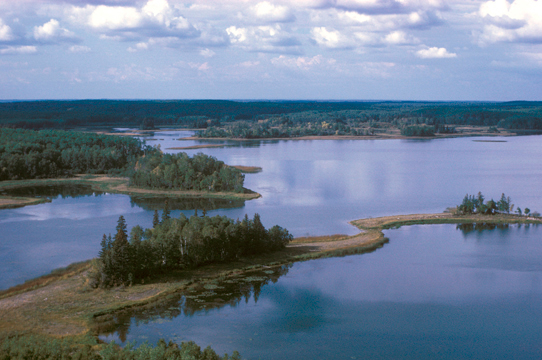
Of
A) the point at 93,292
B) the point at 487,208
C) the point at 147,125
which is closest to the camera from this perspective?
the point at 93,292

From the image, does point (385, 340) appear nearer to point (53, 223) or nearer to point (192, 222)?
point (192, 222)

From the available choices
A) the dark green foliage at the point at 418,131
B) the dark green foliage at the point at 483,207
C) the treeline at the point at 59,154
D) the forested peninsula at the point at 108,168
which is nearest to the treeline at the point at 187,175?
the forested peninsula at the point at 108,168

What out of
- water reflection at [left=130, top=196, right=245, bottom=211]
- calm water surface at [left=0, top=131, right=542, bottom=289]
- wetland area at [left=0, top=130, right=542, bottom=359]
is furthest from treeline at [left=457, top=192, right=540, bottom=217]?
water reflection at [left=130, top=196, right=245, bottom=211]

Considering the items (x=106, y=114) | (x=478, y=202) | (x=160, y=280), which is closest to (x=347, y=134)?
(x=106, y=114)

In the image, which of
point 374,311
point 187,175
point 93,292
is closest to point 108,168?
point 187,175

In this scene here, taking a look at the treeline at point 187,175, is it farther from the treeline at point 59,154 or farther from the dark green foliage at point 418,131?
the dark green foliage at point 418,131

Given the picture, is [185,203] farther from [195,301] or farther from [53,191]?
[195,301]
